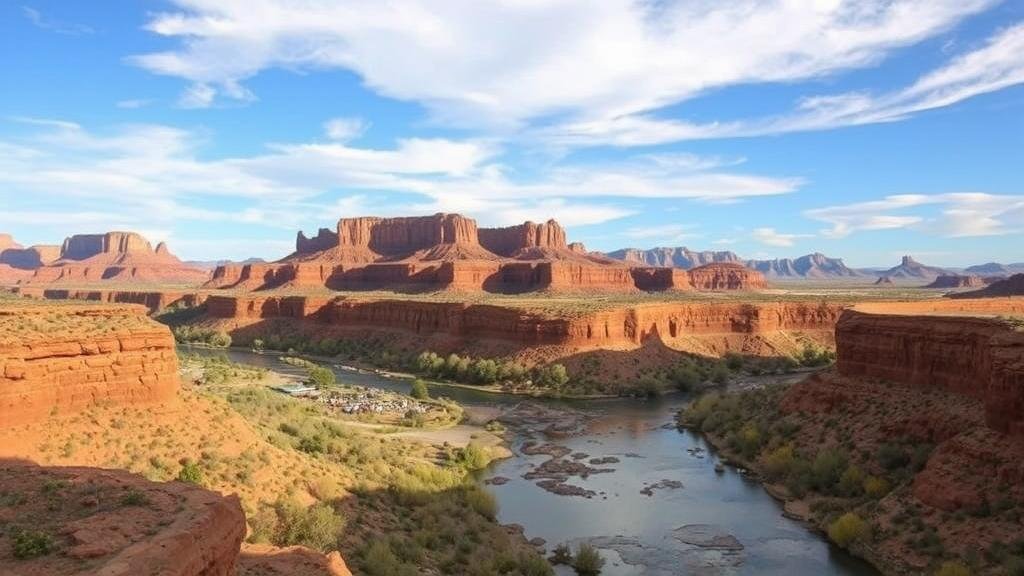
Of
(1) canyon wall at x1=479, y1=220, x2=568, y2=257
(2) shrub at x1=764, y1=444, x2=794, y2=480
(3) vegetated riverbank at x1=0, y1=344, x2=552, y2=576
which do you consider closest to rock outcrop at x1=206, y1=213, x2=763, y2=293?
(1) canyon wall at x1=479, y1=220, x2=568, y2=257

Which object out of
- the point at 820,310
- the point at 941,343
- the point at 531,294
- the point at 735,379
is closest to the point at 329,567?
the point at 941,343

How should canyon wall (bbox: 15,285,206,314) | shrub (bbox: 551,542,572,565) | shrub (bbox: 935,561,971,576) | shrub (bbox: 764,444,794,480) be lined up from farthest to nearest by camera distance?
canyon wall (bbox: 15,285,206,314) → shrub (bbox: 764,444,794,480) → shrub (bbox: 551,542,572,565) → shrub (bbox: 935,561,971,576)

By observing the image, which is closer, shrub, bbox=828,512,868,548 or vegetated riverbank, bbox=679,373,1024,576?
vegetated riverbank, bbox=679,373,1024,576

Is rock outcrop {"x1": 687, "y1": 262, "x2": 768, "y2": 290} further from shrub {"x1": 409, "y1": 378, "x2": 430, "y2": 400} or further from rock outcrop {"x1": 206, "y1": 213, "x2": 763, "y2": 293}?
shrub {"x1": 409, "y1": 378, "x2": 430, "y2": 400}

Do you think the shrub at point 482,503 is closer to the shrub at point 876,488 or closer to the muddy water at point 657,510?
the muddy water at point 657,510

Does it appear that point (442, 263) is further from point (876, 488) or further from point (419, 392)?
point (876, 488)

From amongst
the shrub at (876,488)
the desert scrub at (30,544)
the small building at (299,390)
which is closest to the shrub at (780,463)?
the shrub at (876,488)
